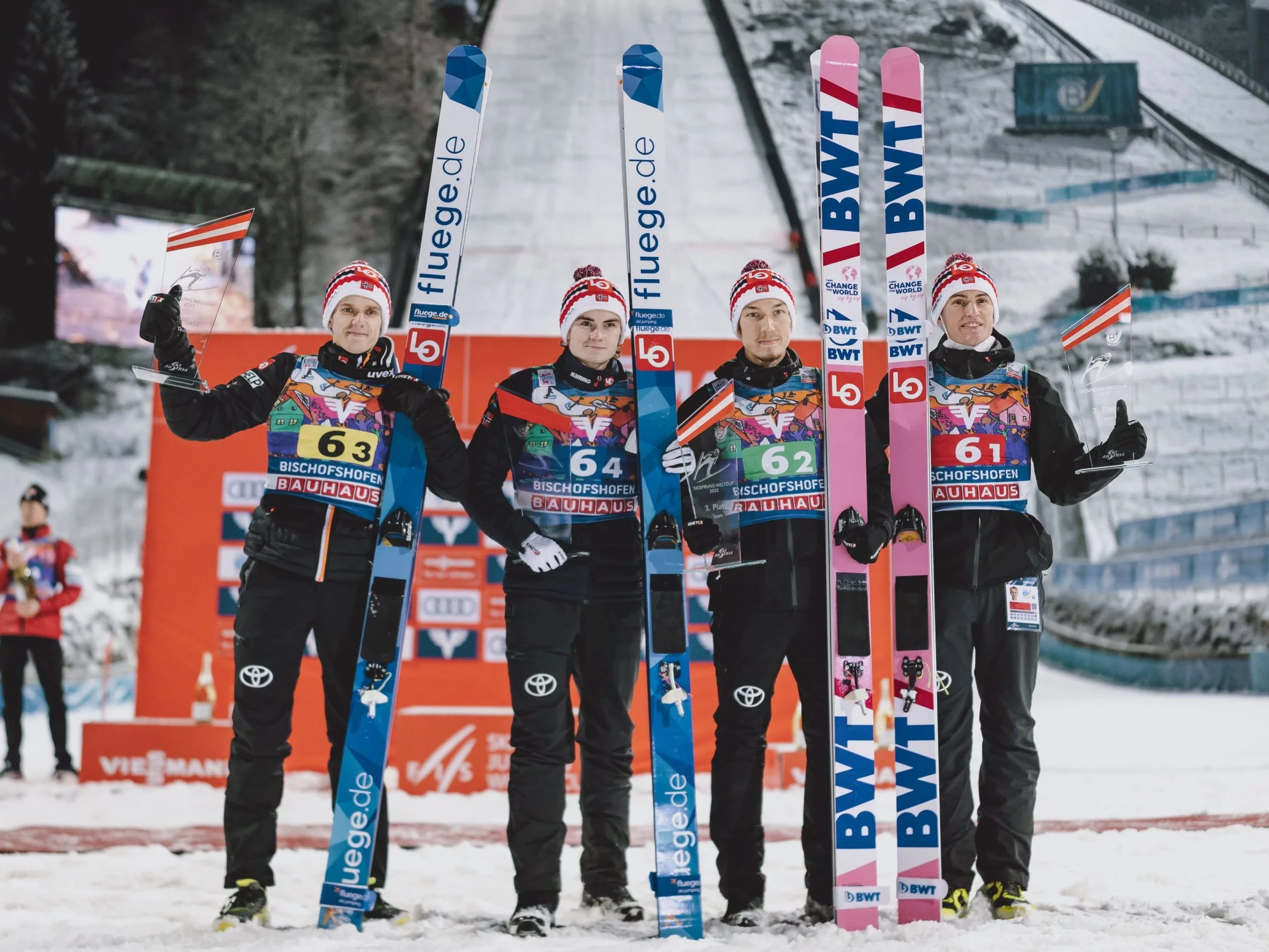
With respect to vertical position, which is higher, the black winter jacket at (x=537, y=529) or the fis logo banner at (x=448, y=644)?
the black winter jacket at (x=537, y=529)

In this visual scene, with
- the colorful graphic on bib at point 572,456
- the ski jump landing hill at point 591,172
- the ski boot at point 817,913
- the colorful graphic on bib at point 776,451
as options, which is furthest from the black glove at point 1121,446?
the ski jump landing hill at point 591,172

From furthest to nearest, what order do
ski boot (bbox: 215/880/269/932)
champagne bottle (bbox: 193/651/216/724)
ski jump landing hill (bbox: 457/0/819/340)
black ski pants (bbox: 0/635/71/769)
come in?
ski jump landing hill (bbox: 457/0/819/340), black ski pants (bbox: 0/635/71/769), champagne bottle (bbox: 193/651/216/724), ski boot (bbox: 215/880/269/932)

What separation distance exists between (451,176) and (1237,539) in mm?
6659

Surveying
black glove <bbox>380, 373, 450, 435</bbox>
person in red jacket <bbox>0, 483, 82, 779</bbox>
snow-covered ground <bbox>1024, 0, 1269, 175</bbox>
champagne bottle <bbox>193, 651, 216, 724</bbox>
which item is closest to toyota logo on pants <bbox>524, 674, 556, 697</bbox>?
black glove <bbox>380, 373, 450, 435</bbox>

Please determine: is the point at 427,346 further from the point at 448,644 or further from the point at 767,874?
the point at 448,644

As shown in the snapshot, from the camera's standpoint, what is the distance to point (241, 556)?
201 inches

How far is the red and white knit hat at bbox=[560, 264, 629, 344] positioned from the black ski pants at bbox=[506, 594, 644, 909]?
775mm

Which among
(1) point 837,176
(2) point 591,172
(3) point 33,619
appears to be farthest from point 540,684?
(2) point 591,172

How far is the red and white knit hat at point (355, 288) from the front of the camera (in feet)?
8.77

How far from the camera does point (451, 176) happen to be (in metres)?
2.75

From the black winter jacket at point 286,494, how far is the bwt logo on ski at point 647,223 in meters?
0.63

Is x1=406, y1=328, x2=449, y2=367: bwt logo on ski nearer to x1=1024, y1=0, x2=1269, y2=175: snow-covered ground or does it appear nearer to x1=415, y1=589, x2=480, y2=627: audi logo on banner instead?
x1=415, y1=589, x2=480, y2=627: audi logo on banner

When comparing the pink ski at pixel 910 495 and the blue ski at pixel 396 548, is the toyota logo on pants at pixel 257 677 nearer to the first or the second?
the blue ski at pixel 396 548

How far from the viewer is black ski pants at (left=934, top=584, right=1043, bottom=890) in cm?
248
